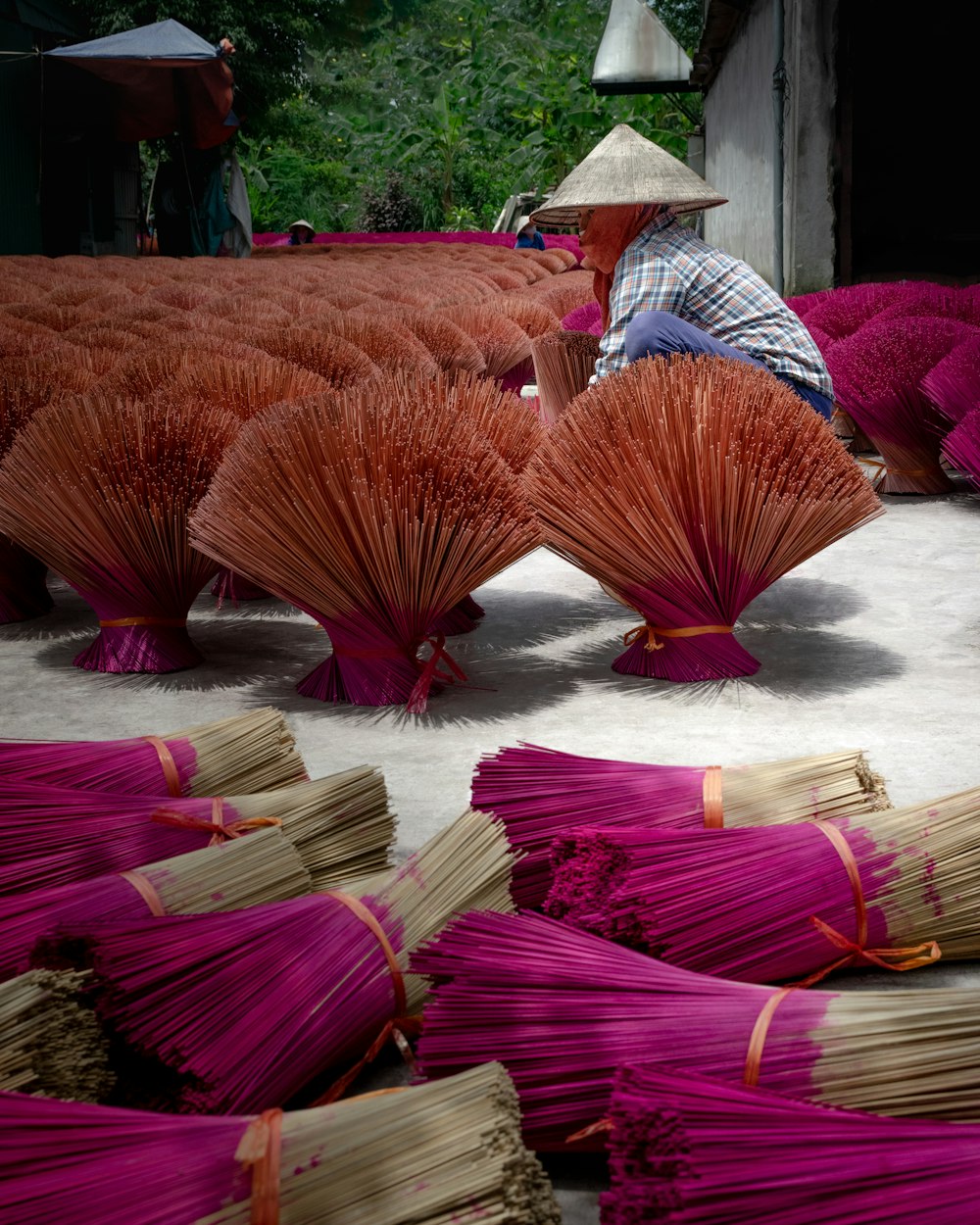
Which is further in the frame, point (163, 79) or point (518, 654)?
point (163, 79)

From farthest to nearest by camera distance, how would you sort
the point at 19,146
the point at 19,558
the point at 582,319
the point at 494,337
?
1. the point at 19,146
2. the point at 582,319
3. the point at 494,337
4. the point at 19,558

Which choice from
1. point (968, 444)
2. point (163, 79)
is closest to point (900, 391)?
point (968, 444)

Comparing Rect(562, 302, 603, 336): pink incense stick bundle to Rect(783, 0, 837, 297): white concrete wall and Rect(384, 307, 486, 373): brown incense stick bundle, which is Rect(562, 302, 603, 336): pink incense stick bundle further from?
Rect(783, 0, 837, 297): white concrete wall

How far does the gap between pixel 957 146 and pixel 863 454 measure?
10104 mm

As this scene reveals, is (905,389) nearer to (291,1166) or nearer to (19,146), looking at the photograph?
(291,1166)

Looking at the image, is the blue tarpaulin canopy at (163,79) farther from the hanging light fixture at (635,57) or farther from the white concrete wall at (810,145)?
the white concrete wall at (810,145)

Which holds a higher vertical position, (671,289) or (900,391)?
(671,289)

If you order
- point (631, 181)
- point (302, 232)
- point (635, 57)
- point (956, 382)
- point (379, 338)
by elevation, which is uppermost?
point (635, 57)

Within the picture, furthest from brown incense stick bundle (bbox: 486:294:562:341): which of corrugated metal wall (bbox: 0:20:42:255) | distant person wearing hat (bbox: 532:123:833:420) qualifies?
corrugated metal wall (bbox: 0:20:42:255)

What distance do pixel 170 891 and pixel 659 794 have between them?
2.17 feet

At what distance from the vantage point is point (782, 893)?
1593 mm

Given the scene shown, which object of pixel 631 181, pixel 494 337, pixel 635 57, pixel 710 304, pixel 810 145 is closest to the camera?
pixel 710 304

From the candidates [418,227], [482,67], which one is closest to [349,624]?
[418,227]

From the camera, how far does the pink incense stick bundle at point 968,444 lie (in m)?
3.04
